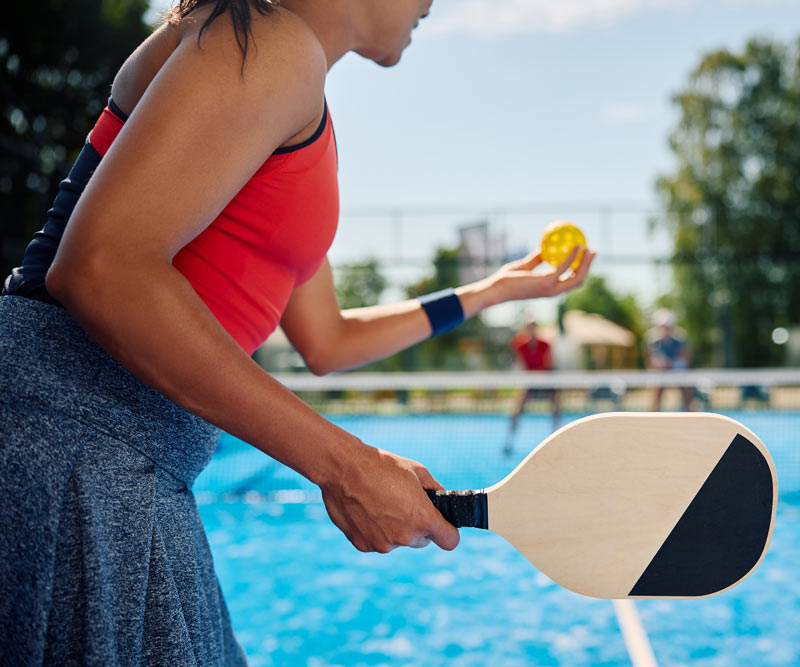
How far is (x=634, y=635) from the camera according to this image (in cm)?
363

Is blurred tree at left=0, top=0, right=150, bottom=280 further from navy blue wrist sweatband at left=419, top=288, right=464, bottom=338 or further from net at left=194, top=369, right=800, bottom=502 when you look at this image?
navy blue wrist sweatband at left=419, top=288, right=464, bottom=338

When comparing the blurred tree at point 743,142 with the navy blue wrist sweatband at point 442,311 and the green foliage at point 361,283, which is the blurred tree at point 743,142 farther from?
the navy blue wrist sweatband at point 442,311

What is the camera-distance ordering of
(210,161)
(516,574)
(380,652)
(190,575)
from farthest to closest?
(516,574) < (380,652) < (190,575) < (210,161)

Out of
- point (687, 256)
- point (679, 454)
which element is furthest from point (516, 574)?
point (687, 256)

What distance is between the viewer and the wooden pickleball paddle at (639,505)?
97cm

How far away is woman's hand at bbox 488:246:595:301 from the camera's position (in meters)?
1.59

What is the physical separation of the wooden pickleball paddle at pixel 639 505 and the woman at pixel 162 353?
0.54 feet

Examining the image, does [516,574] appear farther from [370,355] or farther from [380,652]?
[370,355]

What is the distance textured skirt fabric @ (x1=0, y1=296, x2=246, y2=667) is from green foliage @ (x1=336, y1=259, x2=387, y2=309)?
16.3m

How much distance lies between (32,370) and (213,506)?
6370 mm

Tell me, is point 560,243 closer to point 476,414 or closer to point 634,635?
point 634,635

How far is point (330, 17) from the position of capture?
3.43 feet

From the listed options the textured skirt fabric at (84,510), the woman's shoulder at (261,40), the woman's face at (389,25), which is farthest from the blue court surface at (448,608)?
the woman's shoulder at (261,40)

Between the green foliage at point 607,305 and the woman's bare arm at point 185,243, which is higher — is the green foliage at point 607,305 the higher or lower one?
the lower one
